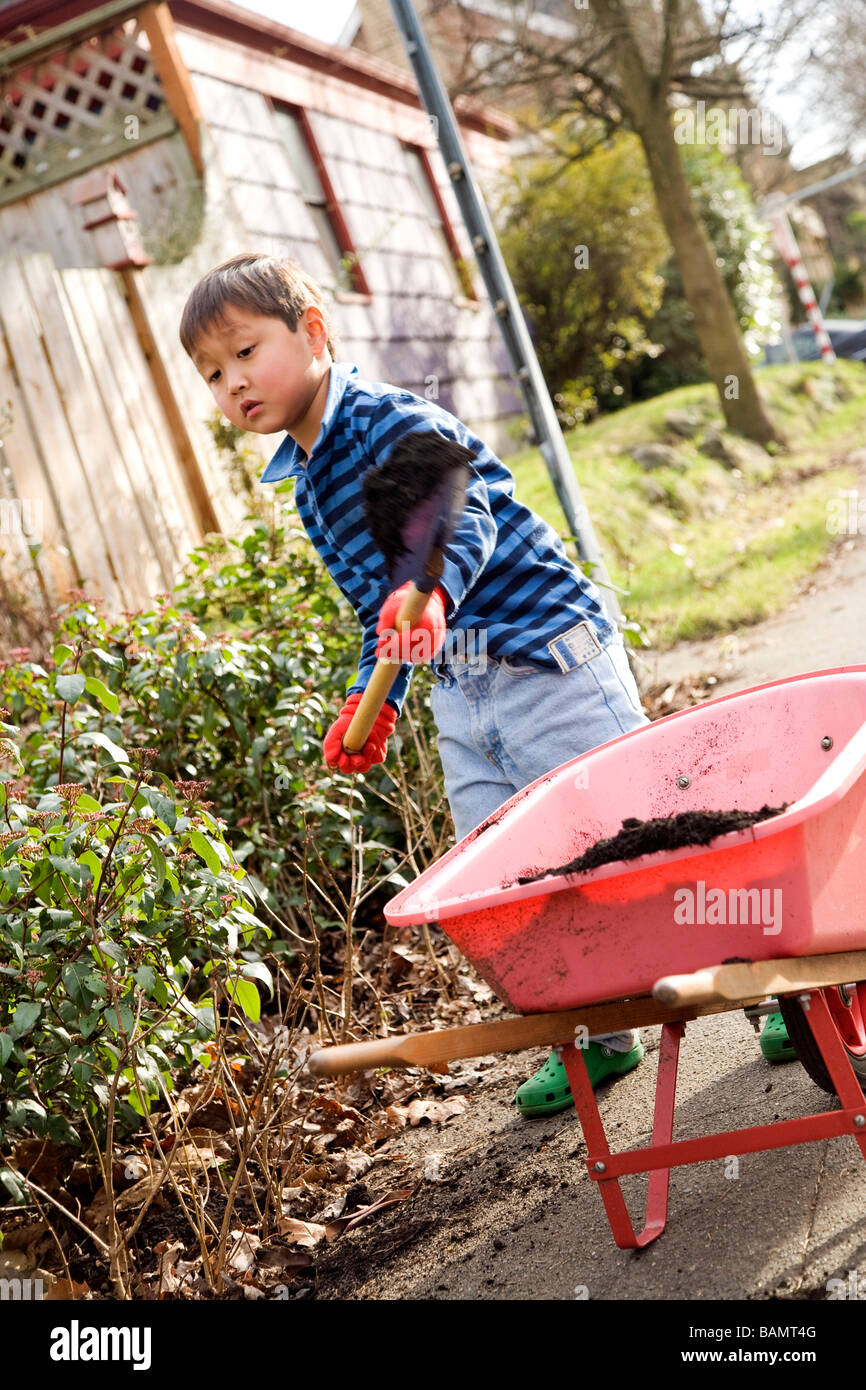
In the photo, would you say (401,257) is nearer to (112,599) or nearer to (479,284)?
(479,284)

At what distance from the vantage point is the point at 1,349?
6.31 m

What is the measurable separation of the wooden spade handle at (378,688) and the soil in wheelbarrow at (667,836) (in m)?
0.48

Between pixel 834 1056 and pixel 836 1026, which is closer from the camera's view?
pixel 834 1056

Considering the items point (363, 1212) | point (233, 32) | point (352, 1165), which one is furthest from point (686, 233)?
point (363, 1212)

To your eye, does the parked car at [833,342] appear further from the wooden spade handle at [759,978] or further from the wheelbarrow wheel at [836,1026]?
the wooden spade handle at [759,978]

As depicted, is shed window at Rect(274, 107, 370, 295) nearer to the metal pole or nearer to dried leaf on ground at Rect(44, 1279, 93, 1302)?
the metal pole

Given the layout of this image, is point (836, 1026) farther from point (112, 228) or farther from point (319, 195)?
point (319, 195)

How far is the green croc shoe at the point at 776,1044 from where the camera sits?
2666 millimetres

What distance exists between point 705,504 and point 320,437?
310 inches

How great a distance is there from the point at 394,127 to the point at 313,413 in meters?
11.8

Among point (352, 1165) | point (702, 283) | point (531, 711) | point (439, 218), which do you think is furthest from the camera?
point (439, 218)

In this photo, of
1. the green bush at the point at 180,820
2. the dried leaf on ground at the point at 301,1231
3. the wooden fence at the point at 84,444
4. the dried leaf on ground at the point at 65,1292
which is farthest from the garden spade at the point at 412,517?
the wooden fence at the point at 84,444

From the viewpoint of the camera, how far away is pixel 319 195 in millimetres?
11562
